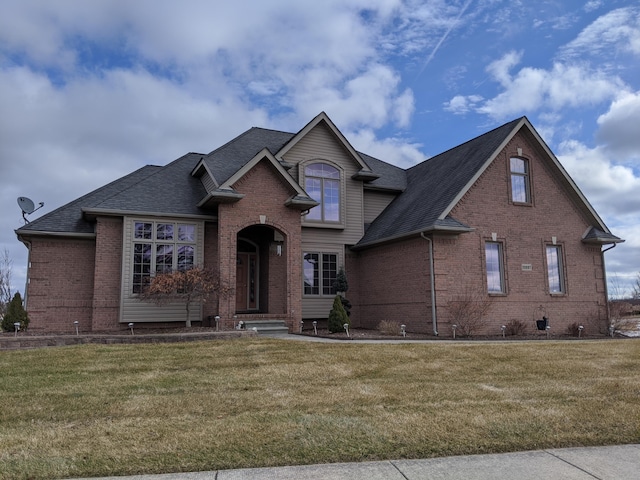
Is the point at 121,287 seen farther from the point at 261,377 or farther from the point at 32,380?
the point at 261,377

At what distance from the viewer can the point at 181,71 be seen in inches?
704

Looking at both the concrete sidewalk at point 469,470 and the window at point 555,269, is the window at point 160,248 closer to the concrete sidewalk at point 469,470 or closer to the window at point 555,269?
the concrete sidewalk at point 469,470

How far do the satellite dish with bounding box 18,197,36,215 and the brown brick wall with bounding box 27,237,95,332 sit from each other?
4.72 ft

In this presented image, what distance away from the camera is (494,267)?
704 inches

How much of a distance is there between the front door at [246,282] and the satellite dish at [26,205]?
7.35 metres

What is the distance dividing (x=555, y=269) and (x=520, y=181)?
3.58 metres

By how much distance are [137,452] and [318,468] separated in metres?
1.77

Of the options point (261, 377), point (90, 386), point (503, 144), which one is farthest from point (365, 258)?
point (90, 386)

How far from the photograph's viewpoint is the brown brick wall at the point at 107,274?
16.1m

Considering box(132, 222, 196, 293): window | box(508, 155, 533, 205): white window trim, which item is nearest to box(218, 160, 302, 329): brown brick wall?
box(132, 222, 196, 293): window

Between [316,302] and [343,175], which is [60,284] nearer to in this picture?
[316,302]

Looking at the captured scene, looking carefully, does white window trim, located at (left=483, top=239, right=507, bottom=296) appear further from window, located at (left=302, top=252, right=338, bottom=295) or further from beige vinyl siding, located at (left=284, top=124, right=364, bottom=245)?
window, located at (left=302, top=252, right=338, bottom=295)

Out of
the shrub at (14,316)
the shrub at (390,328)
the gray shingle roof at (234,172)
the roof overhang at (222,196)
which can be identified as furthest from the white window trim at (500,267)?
the shrub at (14,316)

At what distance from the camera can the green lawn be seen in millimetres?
4898
